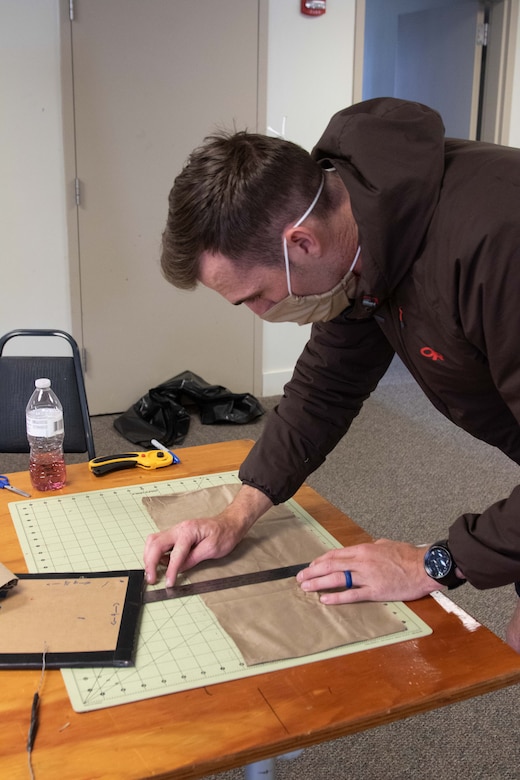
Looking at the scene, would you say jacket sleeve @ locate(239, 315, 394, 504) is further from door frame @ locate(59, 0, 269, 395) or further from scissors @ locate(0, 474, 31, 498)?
door frame @ locate(59, 0, 269, 395)

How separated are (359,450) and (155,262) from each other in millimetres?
1389

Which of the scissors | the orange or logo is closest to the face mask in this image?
the orange or logo

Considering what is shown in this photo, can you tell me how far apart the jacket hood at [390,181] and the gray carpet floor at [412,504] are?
1191 millimetres

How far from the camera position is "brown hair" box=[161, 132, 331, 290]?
1.04 meters

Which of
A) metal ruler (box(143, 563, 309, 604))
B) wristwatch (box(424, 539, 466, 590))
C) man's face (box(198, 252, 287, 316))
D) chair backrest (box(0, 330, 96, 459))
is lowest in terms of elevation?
chair backrest (box(0, 330, 96, 459))

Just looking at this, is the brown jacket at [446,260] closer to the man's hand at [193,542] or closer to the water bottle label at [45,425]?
the man's hand at [193,542]

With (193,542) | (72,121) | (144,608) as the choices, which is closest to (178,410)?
(72,121)

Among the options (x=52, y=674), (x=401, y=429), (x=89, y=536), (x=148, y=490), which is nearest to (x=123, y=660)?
(x=52, y=674)

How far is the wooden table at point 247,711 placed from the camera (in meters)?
0.80

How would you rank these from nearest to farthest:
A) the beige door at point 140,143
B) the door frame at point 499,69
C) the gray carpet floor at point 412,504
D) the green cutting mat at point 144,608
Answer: the green cutting mat at point 144,608 < the gray carpet floor at point 412,504 < the beige door at point 140,143 < the door frame at point 499,69

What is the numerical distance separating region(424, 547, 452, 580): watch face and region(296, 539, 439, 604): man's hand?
16 mm

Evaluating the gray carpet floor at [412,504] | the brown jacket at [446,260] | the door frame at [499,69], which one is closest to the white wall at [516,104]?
the door frame at [499,69]

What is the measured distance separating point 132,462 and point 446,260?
0.84m

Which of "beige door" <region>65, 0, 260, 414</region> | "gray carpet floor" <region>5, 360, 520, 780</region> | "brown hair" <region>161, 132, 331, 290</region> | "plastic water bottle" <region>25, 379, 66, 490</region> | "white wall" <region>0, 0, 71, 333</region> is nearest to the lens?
"brown hair" <region>161, 132, 331, 290</region>
